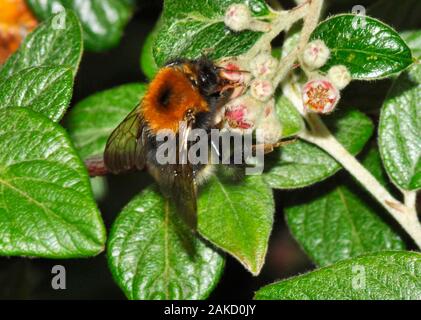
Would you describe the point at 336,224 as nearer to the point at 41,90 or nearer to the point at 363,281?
the point at 363,281

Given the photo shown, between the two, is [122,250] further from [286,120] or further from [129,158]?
[286,120]

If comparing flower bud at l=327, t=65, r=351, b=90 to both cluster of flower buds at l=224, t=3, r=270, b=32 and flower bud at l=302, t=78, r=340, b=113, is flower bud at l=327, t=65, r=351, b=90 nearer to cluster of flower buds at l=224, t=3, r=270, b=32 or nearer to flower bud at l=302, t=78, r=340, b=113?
flower bud at l=302, t=78, r=340, b=113

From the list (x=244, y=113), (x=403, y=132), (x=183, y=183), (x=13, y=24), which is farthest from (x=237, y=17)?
(x=13, y=24)

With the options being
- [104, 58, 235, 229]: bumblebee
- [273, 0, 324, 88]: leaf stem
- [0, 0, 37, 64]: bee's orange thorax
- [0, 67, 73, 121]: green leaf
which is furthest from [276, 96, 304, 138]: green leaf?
[0, 0, 37, 64]: bee's orange thorax

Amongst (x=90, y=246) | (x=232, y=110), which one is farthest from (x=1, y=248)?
(x=232, y=110)

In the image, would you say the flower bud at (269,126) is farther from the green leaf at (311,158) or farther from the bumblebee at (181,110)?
the green leaf at (311,158)
